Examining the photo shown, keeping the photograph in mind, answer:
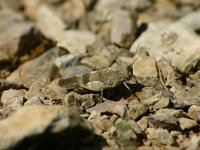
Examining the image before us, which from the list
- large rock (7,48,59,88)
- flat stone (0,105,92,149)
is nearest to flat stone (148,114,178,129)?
flat stone (0,105,92,149)

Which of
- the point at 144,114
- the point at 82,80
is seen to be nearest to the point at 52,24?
the point at 82,80

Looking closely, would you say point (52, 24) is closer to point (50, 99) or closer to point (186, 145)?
point (50, 99)

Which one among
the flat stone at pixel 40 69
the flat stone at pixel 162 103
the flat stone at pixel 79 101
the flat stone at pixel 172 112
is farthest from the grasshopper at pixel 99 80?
the flat stone at pixel 40 69

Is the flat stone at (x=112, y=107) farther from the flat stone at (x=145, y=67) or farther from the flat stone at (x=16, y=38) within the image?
the flat stone at (x=16, y=38)

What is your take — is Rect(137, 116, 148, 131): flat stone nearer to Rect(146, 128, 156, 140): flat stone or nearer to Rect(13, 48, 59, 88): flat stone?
Rect(146, 128, 156, 140): flat stone

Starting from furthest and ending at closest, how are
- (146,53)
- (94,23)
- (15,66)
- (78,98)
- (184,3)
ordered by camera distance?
(184,3) < (94,23) < (15,66) < (146,53) < (78,98)

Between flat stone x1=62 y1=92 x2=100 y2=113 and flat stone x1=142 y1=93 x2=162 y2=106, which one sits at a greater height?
flat stone x1=62 y1=92 x2=100 y2=113
